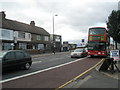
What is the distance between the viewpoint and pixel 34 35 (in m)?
43.9

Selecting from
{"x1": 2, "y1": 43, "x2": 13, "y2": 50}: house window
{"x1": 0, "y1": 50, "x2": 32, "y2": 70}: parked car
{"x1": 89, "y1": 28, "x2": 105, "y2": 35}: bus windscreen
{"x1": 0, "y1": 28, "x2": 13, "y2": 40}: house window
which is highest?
{"x1": 0, "y1": 28, "x2": 13, "y2": 40}: house window

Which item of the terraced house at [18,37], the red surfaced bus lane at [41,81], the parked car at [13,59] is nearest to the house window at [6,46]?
the terraced house at [18,37]

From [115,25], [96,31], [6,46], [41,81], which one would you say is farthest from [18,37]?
[41,81]

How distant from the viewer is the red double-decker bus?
19922 millimetres

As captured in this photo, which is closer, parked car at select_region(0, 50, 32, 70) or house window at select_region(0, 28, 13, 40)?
parked car at select_region(0, 50, 32, 70)

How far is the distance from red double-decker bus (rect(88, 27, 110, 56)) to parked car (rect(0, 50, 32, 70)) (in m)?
11.9

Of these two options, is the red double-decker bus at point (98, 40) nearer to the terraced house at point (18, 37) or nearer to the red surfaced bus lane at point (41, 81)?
the red surfaced bus lane at point (41, 81)

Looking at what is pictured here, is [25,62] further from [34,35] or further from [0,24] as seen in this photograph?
[34,35]

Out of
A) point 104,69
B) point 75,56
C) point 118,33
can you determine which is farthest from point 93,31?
point 104,69

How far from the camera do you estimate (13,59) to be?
952 cm

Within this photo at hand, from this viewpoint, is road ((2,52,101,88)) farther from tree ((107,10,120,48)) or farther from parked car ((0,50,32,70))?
tree ((107,10,120,48))

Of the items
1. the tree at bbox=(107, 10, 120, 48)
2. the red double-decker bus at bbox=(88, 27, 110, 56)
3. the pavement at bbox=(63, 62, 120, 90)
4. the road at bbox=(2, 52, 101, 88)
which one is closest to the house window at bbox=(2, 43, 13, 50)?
the red double-decker bus at bbox=(88, 27, 110, 56)

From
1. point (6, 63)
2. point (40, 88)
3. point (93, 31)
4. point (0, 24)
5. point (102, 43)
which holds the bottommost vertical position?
point (40, 88)

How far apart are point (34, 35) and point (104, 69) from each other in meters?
36.5
